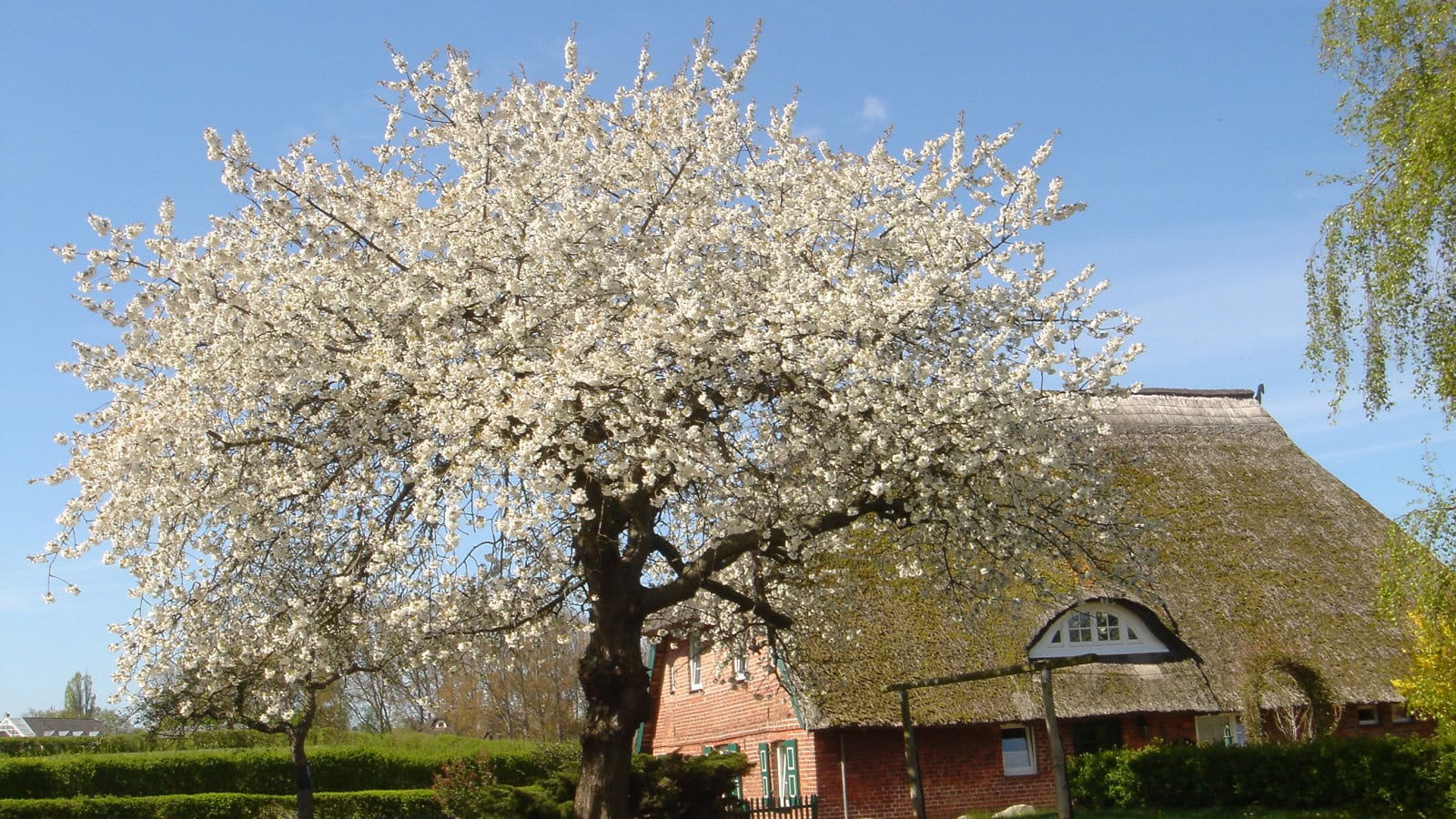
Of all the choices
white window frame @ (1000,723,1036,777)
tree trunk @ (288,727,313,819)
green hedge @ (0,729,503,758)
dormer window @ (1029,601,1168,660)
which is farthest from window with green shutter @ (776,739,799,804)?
green hedge @ (0,729,503,758)

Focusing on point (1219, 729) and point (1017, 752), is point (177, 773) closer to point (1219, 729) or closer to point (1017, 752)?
point (1017, 752)

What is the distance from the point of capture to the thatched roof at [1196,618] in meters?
19.5

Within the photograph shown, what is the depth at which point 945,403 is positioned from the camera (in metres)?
10.7

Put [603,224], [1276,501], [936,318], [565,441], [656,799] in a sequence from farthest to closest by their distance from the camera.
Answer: [1276,501] < [656,799] < [936,318] < [603,224] < [565,441]

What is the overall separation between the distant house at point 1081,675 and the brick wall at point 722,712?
0.06 m

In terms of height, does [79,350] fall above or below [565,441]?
above

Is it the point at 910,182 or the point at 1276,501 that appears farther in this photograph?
the point at 1276,501

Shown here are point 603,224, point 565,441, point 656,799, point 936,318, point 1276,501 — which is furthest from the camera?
point 1276,501

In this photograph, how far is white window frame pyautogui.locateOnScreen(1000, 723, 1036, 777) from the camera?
20.8 metres

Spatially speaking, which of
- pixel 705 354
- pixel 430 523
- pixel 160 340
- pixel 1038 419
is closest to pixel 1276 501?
pixel 1038 419

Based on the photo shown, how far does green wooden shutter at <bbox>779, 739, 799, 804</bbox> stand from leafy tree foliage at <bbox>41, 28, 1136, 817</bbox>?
8.81 metres

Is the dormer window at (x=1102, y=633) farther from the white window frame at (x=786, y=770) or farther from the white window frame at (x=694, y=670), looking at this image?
the white window frame at (x=694, y=670)

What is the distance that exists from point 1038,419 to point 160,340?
8.92 metres

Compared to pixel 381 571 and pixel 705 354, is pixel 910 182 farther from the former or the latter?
pixel 381 571
